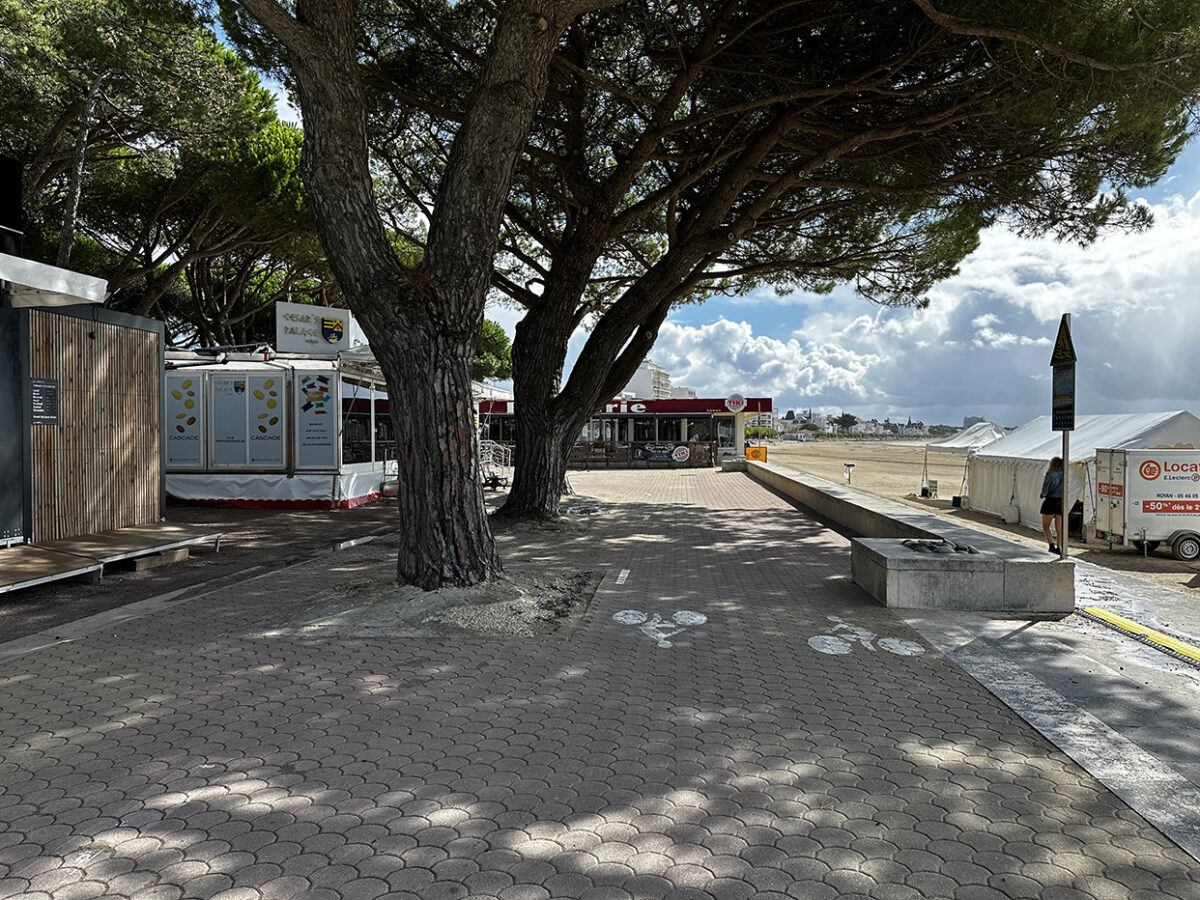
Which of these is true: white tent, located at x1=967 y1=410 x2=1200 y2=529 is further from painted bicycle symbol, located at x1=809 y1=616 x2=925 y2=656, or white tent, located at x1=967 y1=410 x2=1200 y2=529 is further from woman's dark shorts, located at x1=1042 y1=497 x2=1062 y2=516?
painted bicycle symbol, located at x1=809 y1=616 x2=925 y2=656

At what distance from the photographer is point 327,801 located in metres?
3.20

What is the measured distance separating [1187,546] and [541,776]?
12.3 m

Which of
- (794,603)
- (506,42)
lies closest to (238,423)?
(506,42)

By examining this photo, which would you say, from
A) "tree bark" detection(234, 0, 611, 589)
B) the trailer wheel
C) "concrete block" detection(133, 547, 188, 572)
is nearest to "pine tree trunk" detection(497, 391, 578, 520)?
"concrete block" detection(133, 547, 188, 572)

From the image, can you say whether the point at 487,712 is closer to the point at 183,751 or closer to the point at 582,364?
the point at 183,751

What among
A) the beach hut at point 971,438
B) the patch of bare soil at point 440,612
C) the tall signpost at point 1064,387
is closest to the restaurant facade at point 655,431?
the beach hut at point 971,438

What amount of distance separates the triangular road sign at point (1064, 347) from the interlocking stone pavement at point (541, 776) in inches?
146

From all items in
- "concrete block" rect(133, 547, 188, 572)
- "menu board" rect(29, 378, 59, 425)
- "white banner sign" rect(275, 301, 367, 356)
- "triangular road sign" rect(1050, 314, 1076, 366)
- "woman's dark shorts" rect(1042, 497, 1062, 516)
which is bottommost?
"concrete block" rect(133, 547, 188, 572)

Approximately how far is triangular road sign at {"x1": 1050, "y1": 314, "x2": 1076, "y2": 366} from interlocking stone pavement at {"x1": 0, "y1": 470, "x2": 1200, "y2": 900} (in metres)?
3.72

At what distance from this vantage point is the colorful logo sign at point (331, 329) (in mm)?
18375

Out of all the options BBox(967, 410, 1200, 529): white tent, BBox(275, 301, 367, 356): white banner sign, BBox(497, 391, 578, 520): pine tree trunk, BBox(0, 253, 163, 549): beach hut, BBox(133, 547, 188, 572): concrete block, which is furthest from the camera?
BBox(275, 301, 367, 356): white banner sign

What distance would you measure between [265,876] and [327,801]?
54 cm

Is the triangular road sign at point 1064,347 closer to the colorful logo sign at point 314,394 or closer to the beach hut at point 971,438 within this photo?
the beach hut at point 971,438

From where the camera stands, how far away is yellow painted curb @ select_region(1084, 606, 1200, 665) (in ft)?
18.8
